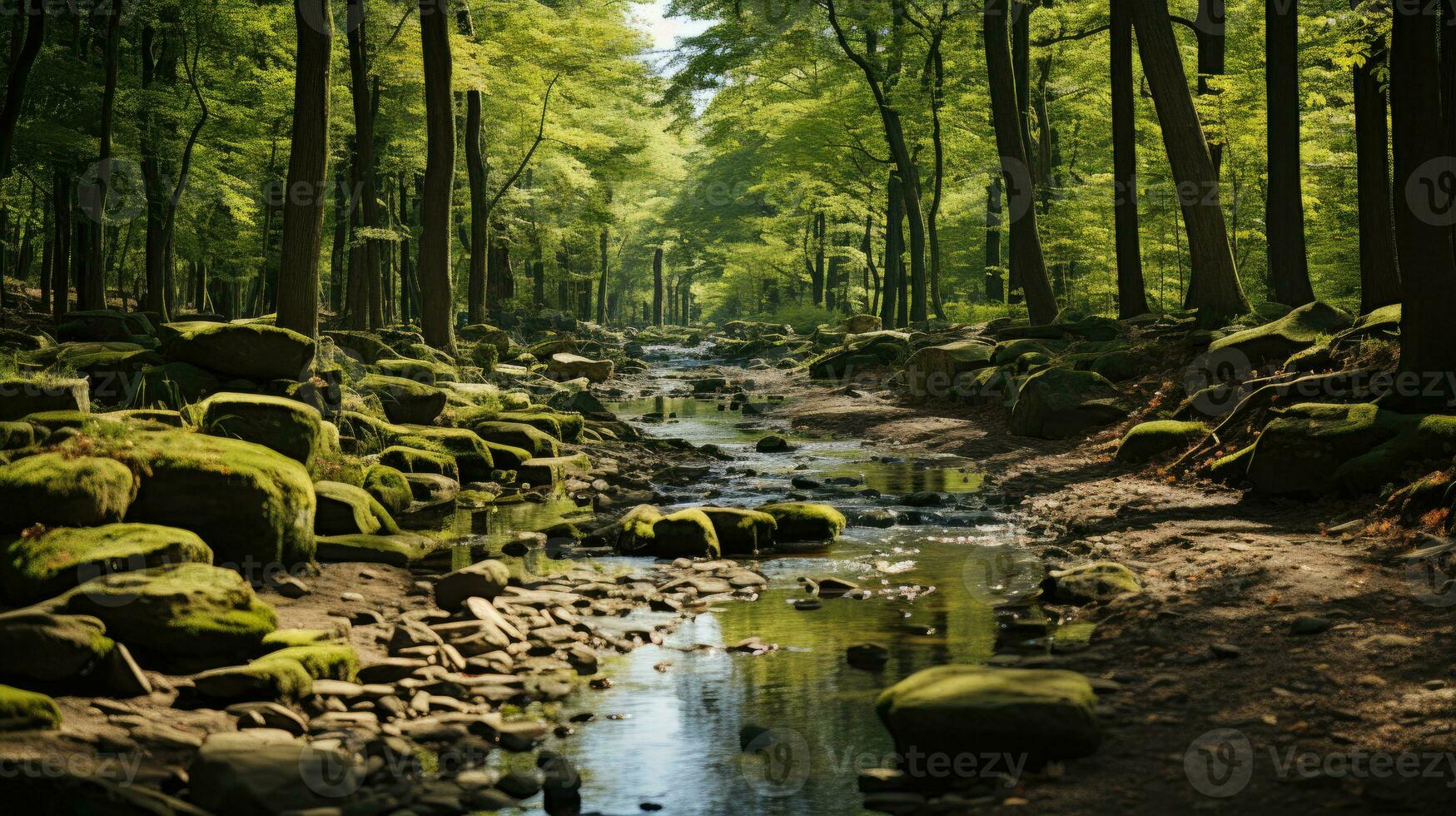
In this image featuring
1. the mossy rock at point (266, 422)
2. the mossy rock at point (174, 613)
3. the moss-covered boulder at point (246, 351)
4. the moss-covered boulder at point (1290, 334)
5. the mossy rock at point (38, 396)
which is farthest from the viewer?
the moss-covered boulder at point (1290, 334)

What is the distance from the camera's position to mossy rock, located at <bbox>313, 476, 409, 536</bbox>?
924 cm

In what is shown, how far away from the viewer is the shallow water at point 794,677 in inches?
185

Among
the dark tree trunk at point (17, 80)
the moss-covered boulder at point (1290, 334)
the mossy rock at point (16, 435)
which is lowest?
the mossy rock at point (16, 435)

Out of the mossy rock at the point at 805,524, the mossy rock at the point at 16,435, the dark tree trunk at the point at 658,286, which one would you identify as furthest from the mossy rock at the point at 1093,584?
the dark tree trunk at the point at 658,286

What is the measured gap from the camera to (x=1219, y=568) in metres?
7.59

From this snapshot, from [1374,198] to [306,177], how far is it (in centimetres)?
1336

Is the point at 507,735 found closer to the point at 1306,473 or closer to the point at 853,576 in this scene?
the point at 853,576

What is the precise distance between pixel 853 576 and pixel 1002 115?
52.0ft

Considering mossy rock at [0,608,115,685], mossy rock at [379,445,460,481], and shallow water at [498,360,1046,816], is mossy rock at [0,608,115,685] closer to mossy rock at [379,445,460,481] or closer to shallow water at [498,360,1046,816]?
shallow water at [498,360,1046,816]

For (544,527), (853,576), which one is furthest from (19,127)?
(853,576)

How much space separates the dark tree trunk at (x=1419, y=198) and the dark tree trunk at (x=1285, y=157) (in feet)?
17.3

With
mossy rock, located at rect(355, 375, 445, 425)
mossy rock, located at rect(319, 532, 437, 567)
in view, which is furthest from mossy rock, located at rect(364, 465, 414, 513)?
mossy rock, located at rect(355, 375, 445, 425)

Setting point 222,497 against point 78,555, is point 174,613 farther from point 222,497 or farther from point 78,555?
point 222,497

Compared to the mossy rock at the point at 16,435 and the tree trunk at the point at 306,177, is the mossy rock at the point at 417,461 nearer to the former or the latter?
the tree trunk at the point at 306,177
